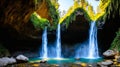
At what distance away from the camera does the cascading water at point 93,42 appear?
19703 millimetres

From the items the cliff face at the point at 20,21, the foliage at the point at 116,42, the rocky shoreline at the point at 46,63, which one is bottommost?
the rocky shoreline at the point at 46,63

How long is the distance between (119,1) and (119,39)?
2.84 m

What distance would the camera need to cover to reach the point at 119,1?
58.2 ft

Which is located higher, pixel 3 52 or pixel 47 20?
pixel 47 20

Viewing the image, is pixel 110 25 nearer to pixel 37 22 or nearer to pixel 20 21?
pixel 37 22

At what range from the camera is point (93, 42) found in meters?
20.1

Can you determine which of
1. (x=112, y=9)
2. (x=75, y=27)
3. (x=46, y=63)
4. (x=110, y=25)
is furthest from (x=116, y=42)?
(x=46, y=63)

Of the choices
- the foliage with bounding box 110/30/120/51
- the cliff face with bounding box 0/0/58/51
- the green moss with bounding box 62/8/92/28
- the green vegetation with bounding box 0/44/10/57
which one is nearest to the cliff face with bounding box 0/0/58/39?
the cliff face with bounding box 0/0/58/51

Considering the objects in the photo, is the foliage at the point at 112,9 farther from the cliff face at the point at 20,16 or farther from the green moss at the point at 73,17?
the cliff face at the point at 20,16

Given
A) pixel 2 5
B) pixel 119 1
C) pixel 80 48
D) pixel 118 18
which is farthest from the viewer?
pixel 80 48

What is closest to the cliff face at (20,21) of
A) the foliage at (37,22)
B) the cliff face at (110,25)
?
the foliage at (37,22)

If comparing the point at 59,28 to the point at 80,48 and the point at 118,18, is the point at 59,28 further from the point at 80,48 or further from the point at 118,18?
the point at 118,18

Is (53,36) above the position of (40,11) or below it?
below

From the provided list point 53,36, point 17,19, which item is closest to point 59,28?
point 53,36
